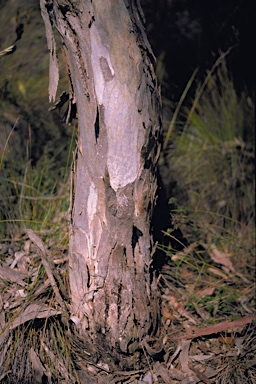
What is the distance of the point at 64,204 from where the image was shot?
262 cm

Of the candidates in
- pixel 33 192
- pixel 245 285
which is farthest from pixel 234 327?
pixel 33 192

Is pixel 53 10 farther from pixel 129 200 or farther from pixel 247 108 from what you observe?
pixel 247 108

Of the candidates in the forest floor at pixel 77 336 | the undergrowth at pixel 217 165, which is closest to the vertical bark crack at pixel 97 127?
the forest floor at pixel 77 336

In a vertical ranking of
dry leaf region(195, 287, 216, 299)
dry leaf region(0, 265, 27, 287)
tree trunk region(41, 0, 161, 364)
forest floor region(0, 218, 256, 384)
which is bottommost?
dry leaf region(195, 287, 216, 299)

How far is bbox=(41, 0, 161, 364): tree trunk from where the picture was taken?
170 centimetres

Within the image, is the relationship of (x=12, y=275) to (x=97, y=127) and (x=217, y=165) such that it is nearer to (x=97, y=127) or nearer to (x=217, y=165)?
(x=97, y=127)

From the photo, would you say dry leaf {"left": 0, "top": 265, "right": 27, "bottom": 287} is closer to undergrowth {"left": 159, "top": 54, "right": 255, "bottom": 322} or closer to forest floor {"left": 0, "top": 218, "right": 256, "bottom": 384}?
forest floor {"left": 0, "top": 218, "right": 256, "bottom": 384}

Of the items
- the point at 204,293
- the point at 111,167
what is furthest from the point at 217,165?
the point at 111,167

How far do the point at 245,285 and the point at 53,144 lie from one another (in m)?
1.40

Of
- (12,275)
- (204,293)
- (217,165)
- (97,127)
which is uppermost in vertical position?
(97,127)

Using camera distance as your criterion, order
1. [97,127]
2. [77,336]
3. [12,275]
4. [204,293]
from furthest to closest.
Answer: [204,293] → [12,275] → [77,336] → [97,127]

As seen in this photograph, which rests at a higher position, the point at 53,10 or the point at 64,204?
the point at 53,10

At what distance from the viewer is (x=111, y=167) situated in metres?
1.80

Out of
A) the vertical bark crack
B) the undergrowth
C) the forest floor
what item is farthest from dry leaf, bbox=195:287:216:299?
the vertical bark crack
